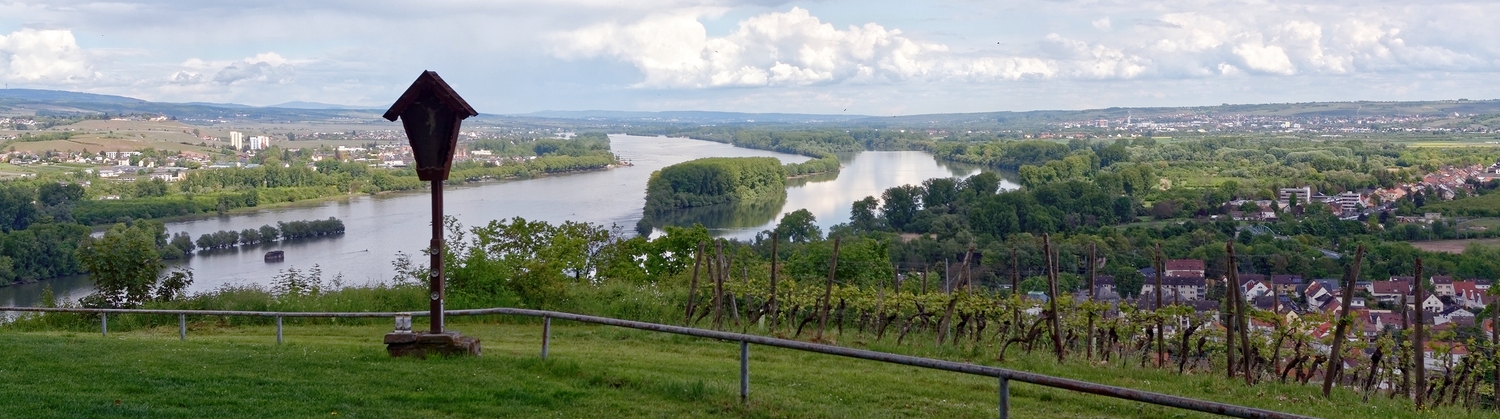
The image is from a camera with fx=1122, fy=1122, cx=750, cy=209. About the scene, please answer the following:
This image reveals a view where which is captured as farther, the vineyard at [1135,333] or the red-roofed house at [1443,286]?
the red-roofed house at [1443,286]

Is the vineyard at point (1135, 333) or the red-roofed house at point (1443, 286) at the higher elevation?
the vineyard at point (1135, 333)

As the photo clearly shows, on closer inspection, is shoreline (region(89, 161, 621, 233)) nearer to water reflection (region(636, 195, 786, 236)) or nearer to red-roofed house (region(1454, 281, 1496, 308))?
water reflection (region(636, 195, 786, 236))

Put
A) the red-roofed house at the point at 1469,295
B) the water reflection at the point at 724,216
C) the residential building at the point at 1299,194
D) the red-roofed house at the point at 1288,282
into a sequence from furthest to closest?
the water reflection at the point at 724,216 → the residential building at the point at 1299,194 → the red-roofed house at the point at 1288,282 → the red-roofed house at the point at 1469,295

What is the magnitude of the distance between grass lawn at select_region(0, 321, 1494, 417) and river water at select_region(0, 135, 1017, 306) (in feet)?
46.6

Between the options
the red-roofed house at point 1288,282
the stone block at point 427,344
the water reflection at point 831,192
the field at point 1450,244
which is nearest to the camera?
the stone block at point 427,344

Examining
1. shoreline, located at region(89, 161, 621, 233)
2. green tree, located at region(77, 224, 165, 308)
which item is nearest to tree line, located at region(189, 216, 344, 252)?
shoreline, located at region(89, 161, 621, 233)

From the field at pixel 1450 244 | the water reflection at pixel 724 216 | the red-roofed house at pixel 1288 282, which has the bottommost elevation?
the water reflection at pixel 724 216

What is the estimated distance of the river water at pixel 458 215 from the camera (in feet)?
99.6

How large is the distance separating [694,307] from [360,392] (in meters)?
7.00

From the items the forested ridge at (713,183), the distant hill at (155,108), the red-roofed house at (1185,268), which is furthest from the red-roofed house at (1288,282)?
the distant hill at (155,108)

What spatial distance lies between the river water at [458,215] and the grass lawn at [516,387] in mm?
14189

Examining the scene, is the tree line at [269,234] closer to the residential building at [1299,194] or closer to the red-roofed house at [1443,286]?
the red-roofed house at [1443,286]

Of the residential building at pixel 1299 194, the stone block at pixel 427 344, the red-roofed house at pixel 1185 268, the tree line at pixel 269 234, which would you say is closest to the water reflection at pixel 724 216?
the tree line at pixel 269 234

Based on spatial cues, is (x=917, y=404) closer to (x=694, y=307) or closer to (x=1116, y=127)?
(x=694, y=307)
